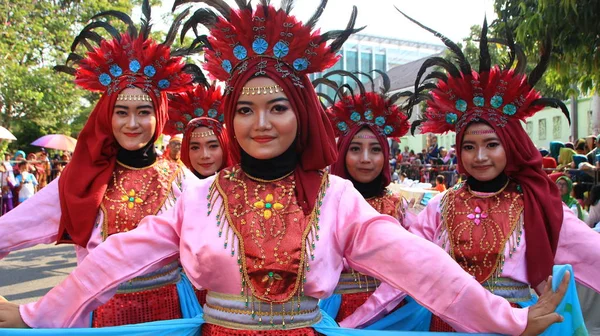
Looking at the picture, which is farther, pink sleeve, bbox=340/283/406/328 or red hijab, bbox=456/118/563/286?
pink sleeve, bbox=340/283/406/328

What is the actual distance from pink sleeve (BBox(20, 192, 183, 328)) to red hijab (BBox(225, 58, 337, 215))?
610 mm

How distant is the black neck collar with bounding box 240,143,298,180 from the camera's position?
240 centimetres

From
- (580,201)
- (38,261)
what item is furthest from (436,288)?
(38,261)

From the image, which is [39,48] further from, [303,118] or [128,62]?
[303,118]

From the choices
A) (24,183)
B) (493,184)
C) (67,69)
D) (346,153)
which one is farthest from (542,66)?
(24,183)

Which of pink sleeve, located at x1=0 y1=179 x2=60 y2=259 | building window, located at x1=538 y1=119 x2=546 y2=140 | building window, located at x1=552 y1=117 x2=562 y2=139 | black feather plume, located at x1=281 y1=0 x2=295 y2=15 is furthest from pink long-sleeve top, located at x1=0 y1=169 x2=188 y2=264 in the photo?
building window, located at x1=538 y1=119 x2=546 y2=140

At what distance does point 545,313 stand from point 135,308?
2043 mm

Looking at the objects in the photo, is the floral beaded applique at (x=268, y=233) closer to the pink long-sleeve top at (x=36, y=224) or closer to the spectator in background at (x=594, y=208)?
the pink long-sleeve top at (x=36, y=224)

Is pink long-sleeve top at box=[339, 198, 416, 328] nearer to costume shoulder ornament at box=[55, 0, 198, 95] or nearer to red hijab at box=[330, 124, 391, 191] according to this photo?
red hijab at box=[330, 124, 391, 191]

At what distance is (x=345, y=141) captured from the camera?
4336mm

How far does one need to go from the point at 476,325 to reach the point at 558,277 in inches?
32.8

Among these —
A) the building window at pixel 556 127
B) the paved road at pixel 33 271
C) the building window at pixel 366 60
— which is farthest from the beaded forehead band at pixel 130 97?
the building window at pixel 366 60

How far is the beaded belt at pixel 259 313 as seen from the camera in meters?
2.17

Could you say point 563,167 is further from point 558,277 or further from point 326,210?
point 326,210
